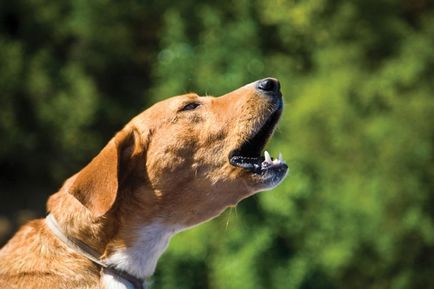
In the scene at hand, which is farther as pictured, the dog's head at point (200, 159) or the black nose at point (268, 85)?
the black nose at point (268, 85)

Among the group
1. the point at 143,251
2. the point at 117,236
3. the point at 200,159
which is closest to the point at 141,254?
the point at 143,251

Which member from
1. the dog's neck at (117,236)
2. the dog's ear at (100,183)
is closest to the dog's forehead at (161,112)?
the dog's ear at (100,183)

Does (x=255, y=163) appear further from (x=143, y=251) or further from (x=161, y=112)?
(x=143, y=251)

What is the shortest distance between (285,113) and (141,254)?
510 cm

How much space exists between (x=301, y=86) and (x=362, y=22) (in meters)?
1.62

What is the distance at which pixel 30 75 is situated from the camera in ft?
Result: 40.0

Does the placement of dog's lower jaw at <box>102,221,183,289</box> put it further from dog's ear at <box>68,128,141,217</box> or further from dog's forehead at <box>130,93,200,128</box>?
dog's forehead at <box>130,93,200,128</box>

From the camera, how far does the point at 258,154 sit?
4.78m

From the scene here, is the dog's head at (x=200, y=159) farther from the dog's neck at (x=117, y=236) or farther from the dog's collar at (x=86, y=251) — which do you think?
the dog's collar at (x=86, y=251)

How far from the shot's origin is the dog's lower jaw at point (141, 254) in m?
4.45

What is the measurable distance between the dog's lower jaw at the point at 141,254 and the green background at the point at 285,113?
6.48 ft

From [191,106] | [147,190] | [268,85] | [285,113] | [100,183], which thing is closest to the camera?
[100,183]

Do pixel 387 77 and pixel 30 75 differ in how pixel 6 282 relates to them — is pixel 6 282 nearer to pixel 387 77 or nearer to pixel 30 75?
pixel 387 77

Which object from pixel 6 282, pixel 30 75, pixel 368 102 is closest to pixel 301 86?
pixel 368 102
